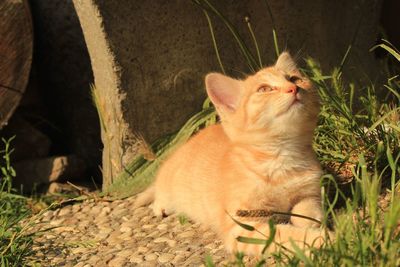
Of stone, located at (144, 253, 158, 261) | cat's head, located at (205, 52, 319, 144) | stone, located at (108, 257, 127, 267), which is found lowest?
stone, located at (144, 253, 158, 261)

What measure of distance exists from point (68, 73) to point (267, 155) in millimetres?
2608

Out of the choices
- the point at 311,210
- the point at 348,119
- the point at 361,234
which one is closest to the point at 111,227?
the point at 311,210

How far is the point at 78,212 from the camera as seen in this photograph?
13.1 ft

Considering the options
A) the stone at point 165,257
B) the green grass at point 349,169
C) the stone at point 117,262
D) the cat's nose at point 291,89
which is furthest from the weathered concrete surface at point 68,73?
the cat's nose at point 291,89

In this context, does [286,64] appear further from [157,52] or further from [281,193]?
[157,52]

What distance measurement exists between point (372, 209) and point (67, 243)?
1.82m

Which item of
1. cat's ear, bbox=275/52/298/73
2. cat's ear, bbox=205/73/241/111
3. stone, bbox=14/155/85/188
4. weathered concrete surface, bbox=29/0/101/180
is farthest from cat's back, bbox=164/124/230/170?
weathered concrete surface, bbox=29/0/101/180

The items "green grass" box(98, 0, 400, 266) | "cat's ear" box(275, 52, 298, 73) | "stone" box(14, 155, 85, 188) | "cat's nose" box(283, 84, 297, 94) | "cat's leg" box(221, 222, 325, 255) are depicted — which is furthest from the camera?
"stone" box(14, 155, 85, 188)

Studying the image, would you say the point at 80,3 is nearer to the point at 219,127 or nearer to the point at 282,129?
the point at 219,127

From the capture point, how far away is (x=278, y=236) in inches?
103

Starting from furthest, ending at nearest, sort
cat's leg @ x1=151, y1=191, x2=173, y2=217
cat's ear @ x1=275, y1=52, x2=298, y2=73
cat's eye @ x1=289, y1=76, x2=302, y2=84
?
cat's leg @ x1=151, y1=191, x2=173, y2=217
cat's ear @ x1=275, y1=52, x2=298, y2=73
cat's eye @ x1=289, y1=76, x2=302, y2=84

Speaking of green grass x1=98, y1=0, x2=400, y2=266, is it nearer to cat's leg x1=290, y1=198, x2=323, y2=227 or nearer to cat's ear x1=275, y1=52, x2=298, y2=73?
cat's leg x1=290, y1=198, x2=323, y2=227

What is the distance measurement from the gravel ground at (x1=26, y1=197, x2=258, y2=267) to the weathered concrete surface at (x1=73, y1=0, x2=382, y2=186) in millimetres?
494

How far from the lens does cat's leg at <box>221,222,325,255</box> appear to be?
2506 millimetres
